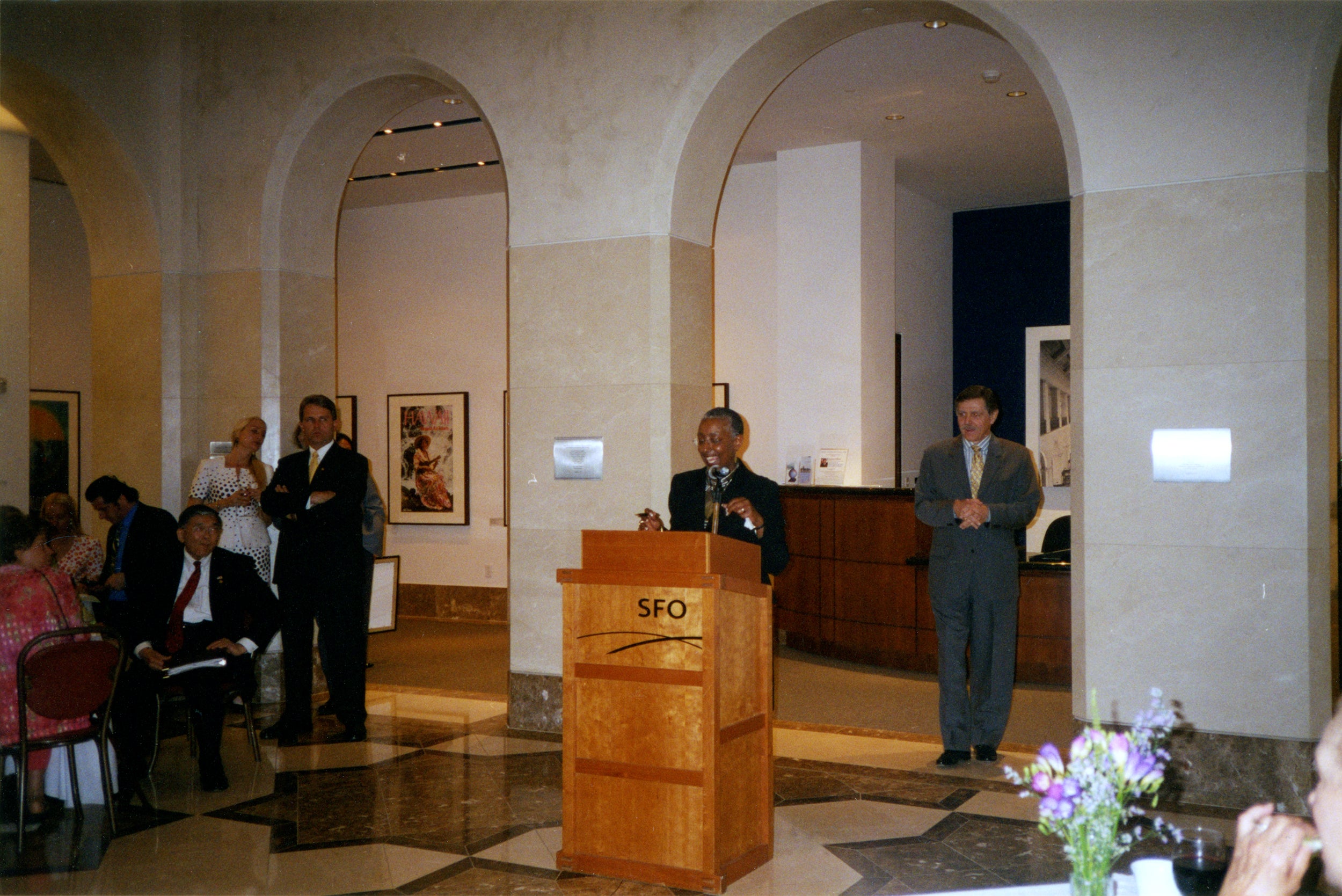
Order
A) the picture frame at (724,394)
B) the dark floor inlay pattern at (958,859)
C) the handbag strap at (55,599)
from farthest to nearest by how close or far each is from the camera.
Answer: the picture frame at (724,394)
the handbag strap at (55,599)
the dark floor inlay pattern at (958,859)

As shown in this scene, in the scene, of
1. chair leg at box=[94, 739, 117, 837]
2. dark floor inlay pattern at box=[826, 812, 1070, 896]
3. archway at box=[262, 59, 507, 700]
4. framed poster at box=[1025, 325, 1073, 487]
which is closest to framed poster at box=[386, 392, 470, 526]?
archway at box=[262, 59, 507, 700]

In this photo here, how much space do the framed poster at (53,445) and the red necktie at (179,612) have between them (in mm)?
5680

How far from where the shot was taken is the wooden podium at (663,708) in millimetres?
3760

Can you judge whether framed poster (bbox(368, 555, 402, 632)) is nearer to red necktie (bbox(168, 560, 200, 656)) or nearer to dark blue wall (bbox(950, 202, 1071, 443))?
red necktie (bbox(168, 560, 200, 656))

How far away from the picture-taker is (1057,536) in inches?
358

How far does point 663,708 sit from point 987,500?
249cm

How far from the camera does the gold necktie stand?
5695 millimetres

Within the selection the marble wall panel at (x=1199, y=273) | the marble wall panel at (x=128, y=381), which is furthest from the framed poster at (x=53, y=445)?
the marble wall panel at (x=1199, y=273)

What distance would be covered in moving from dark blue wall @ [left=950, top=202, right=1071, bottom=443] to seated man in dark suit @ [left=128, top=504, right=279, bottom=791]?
28.6 ft

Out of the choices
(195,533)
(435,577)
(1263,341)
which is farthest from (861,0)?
(435,577)

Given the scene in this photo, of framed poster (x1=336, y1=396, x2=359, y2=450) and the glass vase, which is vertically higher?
framed poster (x1=336, y1=396, x2=359, y2=450)

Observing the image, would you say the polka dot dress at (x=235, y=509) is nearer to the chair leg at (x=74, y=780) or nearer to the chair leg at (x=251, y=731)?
the chair leg at (x=251, y=731)

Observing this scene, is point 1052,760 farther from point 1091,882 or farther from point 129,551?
point 129,551

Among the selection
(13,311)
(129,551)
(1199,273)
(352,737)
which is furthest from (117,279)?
(1199,273)
